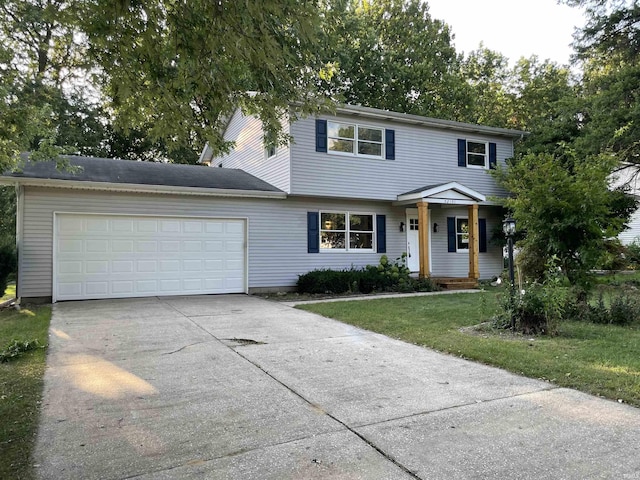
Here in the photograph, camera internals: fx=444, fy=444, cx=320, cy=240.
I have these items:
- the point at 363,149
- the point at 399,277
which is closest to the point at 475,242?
the point at 399,277

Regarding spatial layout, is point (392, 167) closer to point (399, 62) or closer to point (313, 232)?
point (313, 232)

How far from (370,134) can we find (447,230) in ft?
14.8

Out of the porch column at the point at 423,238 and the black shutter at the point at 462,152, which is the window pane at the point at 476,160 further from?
the porch column at the point at 423,238

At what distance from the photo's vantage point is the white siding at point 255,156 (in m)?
13.0

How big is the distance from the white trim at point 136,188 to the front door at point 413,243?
477 centimetres

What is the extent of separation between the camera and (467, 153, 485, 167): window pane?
1595 cm

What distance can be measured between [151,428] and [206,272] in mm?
8982

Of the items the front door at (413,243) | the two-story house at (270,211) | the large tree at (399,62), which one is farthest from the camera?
the large tree at (399,62)

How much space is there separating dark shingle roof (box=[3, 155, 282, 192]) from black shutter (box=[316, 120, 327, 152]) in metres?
1.79

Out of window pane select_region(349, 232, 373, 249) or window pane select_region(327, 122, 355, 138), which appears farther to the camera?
window pane select_region(349, 232, 373, 249)

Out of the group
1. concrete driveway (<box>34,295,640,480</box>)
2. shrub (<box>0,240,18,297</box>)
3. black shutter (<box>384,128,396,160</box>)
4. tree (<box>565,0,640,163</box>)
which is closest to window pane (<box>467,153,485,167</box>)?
tree (<box>565,0,640,163</box>)

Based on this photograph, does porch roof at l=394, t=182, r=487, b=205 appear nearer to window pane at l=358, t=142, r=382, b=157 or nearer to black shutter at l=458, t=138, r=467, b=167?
black shutter at l=458, t=138, r=467, b=167

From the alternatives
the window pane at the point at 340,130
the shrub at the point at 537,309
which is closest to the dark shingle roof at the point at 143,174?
the window pane at the point at 340,130

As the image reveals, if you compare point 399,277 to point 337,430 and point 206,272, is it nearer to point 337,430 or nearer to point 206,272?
point 206,272
